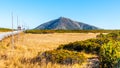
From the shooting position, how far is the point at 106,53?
49.9 feet

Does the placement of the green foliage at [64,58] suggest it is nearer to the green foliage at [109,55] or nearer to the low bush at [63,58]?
the low bush at [63,58]

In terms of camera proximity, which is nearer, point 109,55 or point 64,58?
point 109,55

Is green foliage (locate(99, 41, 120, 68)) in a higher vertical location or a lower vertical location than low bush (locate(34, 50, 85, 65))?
higher

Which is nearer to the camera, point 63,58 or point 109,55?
point 109,55

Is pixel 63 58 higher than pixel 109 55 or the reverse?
the reverse

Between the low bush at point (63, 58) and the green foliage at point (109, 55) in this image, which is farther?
the low bush at point (63, 58)

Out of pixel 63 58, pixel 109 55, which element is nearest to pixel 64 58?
pixel 63 58

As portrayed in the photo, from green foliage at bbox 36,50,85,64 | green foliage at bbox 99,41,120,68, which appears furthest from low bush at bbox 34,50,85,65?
green foliage at bbox 99,41,120,68

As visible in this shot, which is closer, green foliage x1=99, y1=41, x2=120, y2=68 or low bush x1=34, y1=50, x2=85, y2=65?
green foliage x1=99, y1=41, x2=120, y2=68

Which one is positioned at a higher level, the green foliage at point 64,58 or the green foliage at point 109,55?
the green foliage at point 109,55

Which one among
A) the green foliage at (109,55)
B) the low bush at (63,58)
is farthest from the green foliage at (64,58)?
the green foliage at (109,55)

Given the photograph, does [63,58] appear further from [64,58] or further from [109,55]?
[109,55]

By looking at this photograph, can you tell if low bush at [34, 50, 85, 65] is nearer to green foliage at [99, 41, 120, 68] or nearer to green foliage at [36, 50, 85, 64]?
green foliage at [36, 50, 85, 64]

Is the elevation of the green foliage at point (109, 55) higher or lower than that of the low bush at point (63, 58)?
higher
